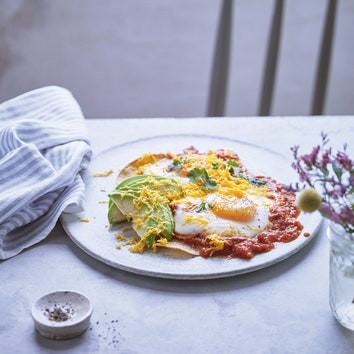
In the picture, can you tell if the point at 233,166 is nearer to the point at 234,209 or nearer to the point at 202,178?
the point at 202,178

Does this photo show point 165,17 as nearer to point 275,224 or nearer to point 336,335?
point 275,224

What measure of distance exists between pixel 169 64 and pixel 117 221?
2.94m

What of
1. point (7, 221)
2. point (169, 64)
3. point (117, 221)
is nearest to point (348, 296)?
point (117, 221)

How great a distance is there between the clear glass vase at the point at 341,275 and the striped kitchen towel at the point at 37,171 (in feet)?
2.71

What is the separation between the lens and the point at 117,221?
5.96ft

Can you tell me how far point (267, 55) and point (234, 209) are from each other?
2.33m

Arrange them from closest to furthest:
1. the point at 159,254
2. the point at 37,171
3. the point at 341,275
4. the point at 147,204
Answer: the point at 341,275
the point at 159,254
the point at 147,204
the point at 37,171

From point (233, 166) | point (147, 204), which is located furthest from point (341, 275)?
point (233, 166)

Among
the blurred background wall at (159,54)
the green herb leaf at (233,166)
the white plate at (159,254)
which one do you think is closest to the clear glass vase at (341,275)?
the white plate at (159,254)

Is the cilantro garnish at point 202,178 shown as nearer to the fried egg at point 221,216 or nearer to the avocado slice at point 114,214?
the fried egg at point 221,216

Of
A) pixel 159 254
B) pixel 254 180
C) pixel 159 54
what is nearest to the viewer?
pixel 159 254

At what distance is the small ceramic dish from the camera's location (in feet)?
4.45

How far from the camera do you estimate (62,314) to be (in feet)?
4.59

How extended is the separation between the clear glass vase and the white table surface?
0.04 m
